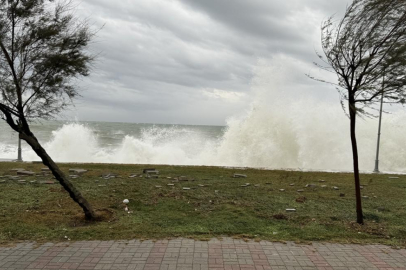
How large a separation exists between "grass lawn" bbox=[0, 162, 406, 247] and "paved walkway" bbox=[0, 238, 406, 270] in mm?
351

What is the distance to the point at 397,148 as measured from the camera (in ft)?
76.3

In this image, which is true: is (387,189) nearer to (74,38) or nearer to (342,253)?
(342,253)

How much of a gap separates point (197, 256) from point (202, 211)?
259cm

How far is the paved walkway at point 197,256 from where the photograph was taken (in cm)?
424

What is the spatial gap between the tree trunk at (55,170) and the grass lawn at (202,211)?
0.94ft

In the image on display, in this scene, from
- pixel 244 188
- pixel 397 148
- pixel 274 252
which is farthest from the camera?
pixel 397 148

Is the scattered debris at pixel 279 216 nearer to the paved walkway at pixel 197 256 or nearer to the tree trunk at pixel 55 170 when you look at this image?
the paved walkway at pixel 197 256

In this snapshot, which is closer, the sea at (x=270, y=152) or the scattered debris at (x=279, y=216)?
the scattered debris at (x=279, y=216)

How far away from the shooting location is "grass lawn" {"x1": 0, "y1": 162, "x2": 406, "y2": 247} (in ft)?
18.1

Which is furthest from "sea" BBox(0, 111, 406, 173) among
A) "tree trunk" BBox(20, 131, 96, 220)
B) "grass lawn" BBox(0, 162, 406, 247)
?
"tree trunk" BBox(20, 131, 96, 220)

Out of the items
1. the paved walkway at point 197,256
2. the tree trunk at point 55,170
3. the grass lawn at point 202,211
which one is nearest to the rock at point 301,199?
the grass lawn at point 202,211

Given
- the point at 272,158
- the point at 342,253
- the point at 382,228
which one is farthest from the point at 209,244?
the point at 272,158

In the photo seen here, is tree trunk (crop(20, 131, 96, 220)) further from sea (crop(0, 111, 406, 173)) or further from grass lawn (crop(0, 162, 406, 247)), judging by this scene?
sea (crop(0, 111, 406, 173))

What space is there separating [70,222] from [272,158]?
19489 millimetres
